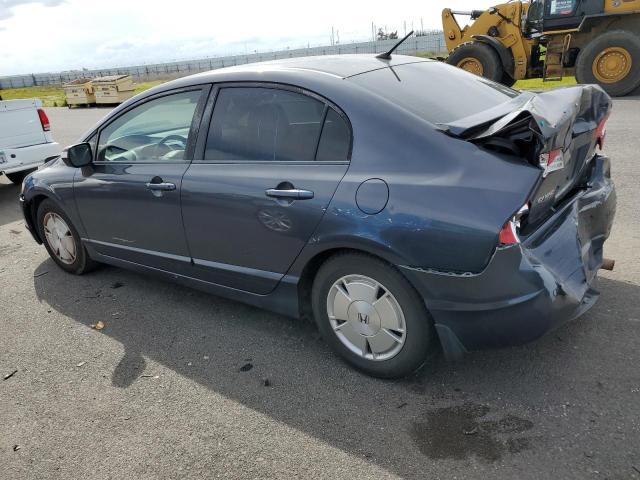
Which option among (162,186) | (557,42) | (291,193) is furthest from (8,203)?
(557,42)

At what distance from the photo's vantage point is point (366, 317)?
283 centimetres

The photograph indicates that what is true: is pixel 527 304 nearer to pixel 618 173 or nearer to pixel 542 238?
pixel 542 238

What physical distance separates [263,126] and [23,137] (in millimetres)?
6459

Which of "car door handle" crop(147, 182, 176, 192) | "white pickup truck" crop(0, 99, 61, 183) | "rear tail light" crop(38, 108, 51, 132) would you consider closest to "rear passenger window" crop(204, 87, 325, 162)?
"car door handle" crop(147, 182, 176, 192)

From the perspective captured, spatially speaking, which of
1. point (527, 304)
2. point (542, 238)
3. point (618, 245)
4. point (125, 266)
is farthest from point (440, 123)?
point (125, 266)

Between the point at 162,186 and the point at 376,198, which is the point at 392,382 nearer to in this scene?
the point at 376,198

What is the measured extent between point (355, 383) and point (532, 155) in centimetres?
151

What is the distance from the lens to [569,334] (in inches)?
123

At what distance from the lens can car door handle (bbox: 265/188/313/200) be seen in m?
2.85

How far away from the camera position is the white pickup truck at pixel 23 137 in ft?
25.4

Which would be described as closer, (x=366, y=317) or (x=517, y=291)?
(x=517, y=291)

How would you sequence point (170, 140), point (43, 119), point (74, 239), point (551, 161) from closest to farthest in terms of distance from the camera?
point (551, 161), point (170, 140), point (74, 239), point (43, 119)

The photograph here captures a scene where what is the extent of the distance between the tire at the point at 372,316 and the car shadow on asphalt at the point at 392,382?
141 millimetres

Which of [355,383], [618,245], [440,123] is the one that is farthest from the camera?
[618,245]
